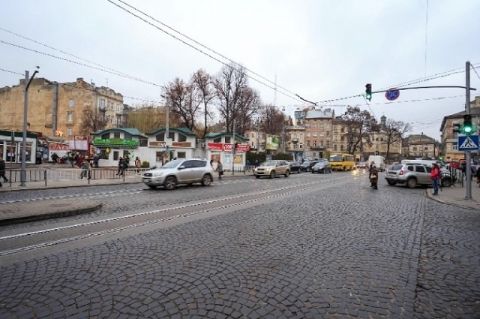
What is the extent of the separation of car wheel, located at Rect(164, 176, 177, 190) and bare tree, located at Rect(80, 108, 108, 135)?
163 feet

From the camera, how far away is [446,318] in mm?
3777

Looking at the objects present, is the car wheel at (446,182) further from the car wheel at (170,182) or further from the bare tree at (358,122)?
the bare tree at (358,122)

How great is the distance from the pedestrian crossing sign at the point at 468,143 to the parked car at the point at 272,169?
1741 centimetres

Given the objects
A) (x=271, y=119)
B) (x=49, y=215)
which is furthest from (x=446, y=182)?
(x=271, y=119)

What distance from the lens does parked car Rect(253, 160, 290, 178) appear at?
1235 inches

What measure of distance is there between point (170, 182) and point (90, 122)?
52.4 metres

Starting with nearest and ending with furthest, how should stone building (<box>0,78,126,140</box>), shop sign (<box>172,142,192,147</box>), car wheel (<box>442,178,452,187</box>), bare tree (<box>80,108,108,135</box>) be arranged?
car wheel (<box>442,178,452,187</box>)
shop sign (<box>172,142,192,147</box>)
bare tree (<box>80,108,108,135</box>)
stone building (<box>0,78,126,140</box>)

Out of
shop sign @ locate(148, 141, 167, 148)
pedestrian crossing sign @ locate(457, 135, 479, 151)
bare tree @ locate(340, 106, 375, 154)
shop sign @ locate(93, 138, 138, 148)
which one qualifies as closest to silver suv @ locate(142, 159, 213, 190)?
pedestrian crossing sign @ locate(457, 135, 479, 151)

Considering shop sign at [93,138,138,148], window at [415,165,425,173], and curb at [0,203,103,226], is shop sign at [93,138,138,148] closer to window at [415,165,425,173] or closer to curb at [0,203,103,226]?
window at [415,165,425,173]

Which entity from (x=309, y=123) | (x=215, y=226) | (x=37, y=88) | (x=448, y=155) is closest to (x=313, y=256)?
(x=215, y=226)

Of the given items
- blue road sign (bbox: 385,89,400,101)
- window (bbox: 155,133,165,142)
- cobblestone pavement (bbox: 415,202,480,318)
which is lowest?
cobblestone pavement (bbox: 415,202,480,318)

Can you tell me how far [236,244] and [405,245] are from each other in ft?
11.6

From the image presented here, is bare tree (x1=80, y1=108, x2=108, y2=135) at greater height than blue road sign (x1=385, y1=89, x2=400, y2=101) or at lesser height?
greater

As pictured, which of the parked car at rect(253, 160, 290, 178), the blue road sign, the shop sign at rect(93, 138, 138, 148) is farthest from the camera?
the shop sign at rect(93, 138, 138, 148)
